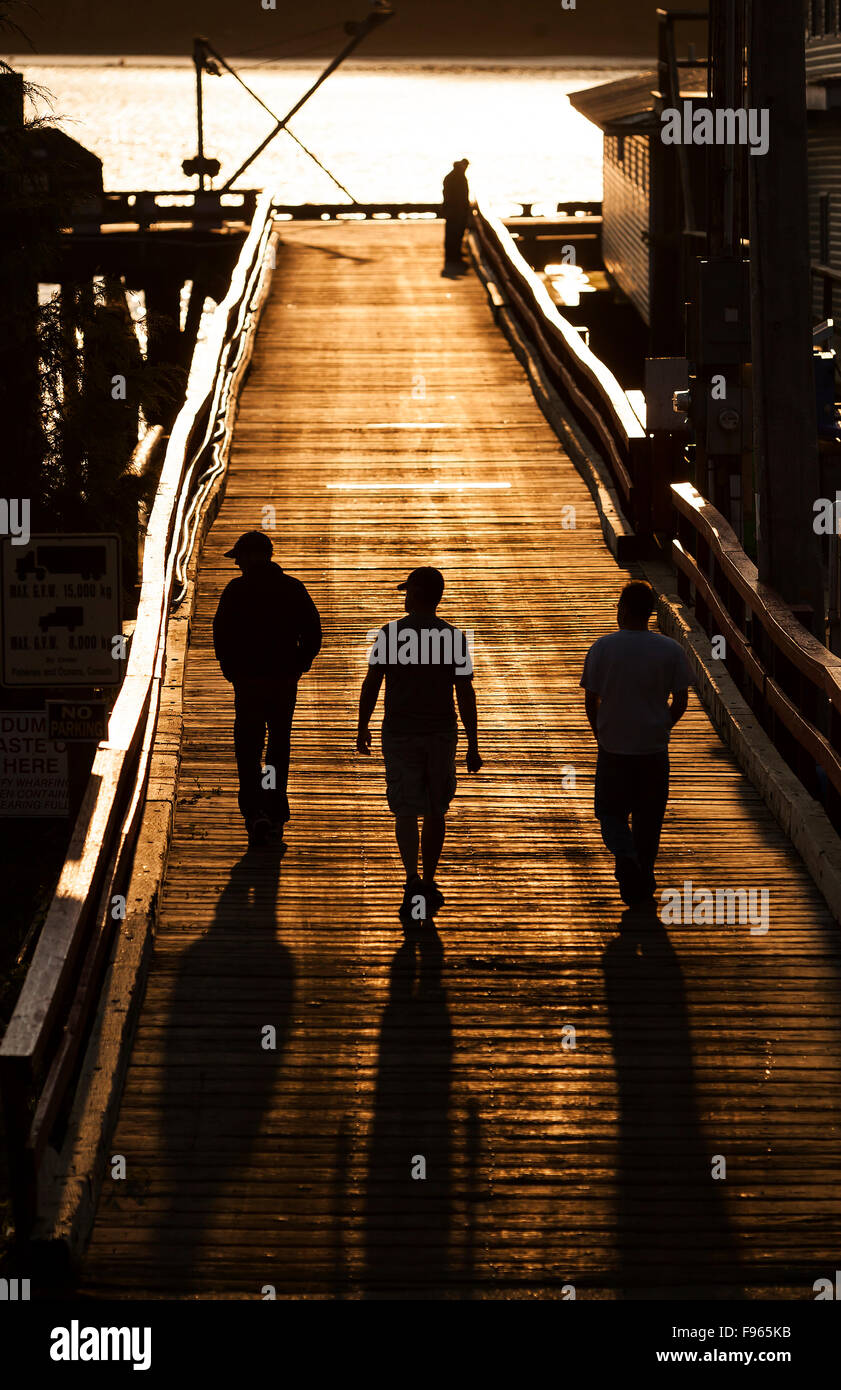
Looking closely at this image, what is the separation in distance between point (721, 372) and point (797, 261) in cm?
413

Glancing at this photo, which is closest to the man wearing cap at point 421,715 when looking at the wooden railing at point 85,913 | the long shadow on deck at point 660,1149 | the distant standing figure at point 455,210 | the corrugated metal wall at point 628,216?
the long shadow on deck at point 660,1149

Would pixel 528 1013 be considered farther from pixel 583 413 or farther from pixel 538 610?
pixel 583 413

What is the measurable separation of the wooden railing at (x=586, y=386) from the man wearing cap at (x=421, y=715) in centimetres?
804

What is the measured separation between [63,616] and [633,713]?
3.57 m

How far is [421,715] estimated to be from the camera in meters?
9.88

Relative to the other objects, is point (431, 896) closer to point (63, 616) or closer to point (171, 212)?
point (63, 616)

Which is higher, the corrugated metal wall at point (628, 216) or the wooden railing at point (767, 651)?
the corrugated metal wall at point (628, 216)

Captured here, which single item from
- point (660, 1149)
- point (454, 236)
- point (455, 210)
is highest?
point (455, 210)

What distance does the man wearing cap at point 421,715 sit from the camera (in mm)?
9773

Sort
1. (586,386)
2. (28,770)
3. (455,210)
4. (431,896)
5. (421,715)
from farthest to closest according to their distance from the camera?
(455,210), (586,386), (28,770), (431,896), (421,715)

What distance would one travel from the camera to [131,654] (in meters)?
12.6

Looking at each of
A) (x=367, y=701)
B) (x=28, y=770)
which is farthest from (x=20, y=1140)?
(x=28, y=770)

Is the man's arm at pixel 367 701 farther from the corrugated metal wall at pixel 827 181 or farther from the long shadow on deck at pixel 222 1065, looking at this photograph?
the corrugated metal wall at pixel 827 181
